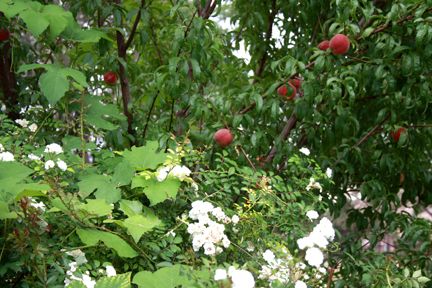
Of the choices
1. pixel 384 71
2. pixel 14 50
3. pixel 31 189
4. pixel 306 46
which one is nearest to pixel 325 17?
pixel 306 46

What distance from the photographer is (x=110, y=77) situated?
3049 millimetres

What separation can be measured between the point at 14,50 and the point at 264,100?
125cm

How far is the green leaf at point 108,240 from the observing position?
182cm

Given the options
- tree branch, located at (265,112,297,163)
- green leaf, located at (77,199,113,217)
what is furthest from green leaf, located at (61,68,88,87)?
tree branch, located at (265,112,297,163)

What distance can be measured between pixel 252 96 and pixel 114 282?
53.6 inches

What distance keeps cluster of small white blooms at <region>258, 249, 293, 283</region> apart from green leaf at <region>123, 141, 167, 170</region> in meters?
0.54

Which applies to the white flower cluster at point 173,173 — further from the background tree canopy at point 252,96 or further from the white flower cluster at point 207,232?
the white flower cluster at point 207,232

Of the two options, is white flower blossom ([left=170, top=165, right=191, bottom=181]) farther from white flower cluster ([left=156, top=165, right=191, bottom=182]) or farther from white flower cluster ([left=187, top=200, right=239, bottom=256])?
white flower cluster ([left=187, top=200, right=239, bottom=256])

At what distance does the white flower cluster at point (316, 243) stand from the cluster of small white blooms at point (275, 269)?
0.37 feet

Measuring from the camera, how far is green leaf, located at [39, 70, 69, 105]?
2391 mm

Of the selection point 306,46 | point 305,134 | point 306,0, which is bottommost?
point 305,134

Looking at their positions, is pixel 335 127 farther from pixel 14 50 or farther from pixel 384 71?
pixel 14 50

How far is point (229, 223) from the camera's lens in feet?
6.82

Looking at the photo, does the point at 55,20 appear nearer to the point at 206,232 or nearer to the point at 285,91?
the point at 285,91
